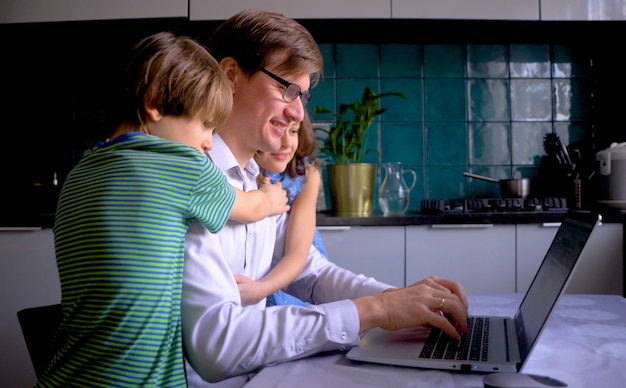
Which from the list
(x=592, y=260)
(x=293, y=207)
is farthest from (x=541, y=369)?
(x=592, y=260)

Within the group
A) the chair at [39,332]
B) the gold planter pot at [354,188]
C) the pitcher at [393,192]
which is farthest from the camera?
the pitcher at [393,192]

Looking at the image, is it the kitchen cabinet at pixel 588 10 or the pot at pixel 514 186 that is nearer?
the kitchen cabinet at pixel 588 10

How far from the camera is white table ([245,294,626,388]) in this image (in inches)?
30.7

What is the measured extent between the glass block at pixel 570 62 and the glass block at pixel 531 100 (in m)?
0.09

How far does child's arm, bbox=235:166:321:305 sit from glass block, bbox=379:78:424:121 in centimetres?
123

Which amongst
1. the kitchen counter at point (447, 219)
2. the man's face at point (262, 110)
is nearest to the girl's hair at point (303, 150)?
the man's face at point (262, 110)

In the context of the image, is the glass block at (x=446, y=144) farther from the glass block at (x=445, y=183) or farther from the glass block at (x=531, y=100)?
the glass block at (x=531, y=100)

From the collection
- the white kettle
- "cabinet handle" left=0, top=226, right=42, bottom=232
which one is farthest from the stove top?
"cabinet handle" left=0, top=226, right=42, bottom=232

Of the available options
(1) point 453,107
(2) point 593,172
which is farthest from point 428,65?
(2) point 593,172

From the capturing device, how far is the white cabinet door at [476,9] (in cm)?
269

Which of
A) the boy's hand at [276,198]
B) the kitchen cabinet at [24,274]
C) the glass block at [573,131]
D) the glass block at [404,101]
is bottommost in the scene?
the kitchen cabinet at [24,274]

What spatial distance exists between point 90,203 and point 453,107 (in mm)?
2470

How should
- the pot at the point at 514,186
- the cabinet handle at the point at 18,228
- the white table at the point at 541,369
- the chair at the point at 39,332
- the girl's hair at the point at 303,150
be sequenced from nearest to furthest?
1. the white table at the point at 541,369
2. the chair at the point at 39,332
3. the girl's hair at the point at 303,150
4. the cabinet handle at the point at 18,228
5. the pot at the point at 514,186

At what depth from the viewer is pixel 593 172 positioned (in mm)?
2908
